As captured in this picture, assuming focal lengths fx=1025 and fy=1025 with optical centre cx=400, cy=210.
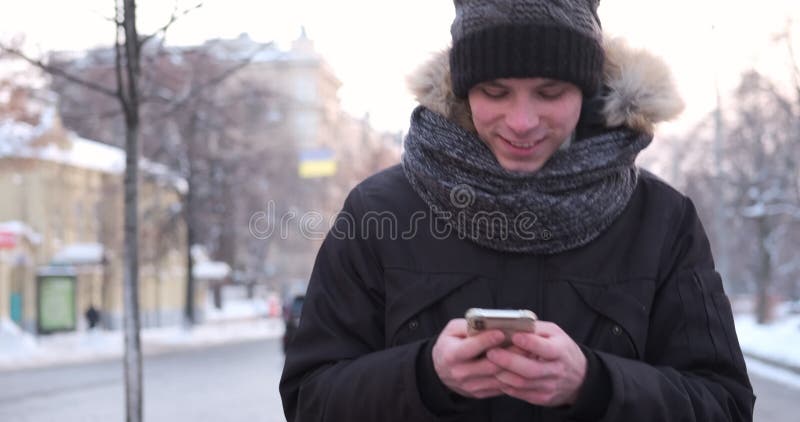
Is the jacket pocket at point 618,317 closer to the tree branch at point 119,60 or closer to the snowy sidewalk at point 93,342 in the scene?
the tree branch at point 119,60

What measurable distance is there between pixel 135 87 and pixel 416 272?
20.2 feet

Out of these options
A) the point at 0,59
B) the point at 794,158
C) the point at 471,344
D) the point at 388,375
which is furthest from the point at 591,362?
the point at 794,158

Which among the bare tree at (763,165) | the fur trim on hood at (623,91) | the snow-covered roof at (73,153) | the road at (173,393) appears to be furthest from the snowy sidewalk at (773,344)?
the fur trim on hood at (623,91)

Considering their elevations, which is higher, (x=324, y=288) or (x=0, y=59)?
(x=0, y=59)

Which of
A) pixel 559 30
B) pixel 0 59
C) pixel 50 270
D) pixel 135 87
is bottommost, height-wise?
pixel 50 270

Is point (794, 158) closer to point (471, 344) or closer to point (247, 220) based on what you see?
point (247, 220)

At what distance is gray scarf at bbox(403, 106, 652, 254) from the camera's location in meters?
1.88

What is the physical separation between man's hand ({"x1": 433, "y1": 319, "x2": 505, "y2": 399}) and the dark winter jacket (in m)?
0.08

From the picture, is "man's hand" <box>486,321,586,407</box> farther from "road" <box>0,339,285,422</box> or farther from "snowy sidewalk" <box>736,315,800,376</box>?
"snowy sidewalk" <box>736,315,800,376</box>

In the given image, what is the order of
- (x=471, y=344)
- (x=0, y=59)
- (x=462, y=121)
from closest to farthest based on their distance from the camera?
(x=471, y=344) → (x=462, y=121) → (x=0, y=59)

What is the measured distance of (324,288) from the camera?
6.37 feet

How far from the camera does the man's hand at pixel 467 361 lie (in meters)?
1.55

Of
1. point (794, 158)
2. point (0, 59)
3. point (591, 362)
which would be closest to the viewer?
point (591, 362)

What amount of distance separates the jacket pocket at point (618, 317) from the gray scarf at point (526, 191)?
10 cm
